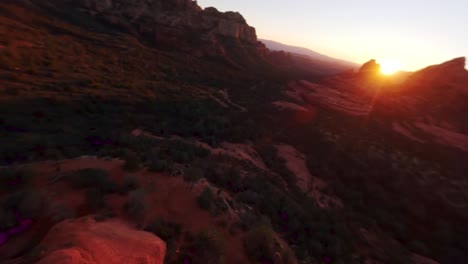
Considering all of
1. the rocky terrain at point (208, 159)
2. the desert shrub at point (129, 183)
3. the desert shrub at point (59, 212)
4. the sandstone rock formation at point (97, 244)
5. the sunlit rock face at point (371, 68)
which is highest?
the sunlit rock face at point (371, 68)

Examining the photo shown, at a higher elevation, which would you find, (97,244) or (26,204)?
(97,244)

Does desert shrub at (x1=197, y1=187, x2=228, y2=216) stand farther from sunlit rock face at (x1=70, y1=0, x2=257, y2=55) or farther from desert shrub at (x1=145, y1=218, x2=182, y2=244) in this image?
sunlit rock face at (x1=70, y1=0, x2=257, y2=55)

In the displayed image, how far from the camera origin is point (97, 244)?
4730mm

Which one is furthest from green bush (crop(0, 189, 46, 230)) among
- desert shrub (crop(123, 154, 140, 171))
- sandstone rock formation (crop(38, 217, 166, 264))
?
desert shrub (crop(123, 154, 140, 171))

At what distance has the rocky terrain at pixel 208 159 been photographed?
617 cm

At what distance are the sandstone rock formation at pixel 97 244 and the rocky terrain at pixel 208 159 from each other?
0.11 ft

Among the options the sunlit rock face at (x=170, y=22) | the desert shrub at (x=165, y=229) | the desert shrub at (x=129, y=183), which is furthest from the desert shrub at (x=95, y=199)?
the sunlit rock face at (x=170, y=22)

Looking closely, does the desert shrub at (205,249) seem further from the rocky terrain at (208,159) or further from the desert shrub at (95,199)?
the desert shrub at (95,199)

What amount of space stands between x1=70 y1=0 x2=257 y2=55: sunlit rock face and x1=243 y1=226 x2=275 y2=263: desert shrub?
62.4 metres

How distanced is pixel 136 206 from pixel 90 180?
80.6 inches

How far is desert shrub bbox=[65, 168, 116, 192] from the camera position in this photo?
723 centimetres

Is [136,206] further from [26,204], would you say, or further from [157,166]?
[157,166]

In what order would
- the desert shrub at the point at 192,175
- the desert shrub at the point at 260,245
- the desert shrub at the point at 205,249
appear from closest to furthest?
1. the desert shrub at the point at 205,249
2. the desert shrub at the point at 260,245
3. the desert shrub at the point at 192,175

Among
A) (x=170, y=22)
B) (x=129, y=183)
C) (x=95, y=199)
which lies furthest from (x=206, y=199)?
(x=170, y=22)
